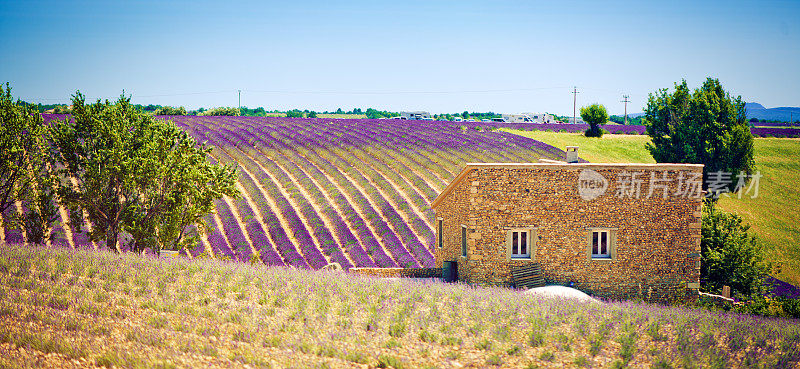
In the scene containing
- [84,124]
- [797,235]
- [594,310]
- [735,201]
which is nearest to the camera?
[594,310]

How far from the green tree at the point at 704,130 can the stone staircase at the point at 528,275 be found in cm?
1984

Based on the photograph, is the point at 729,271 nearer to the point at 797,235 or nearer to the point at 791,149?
the point at 797,235

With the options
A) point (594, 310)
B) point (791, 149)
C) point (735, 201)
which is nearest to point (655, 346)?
point (594, 310)

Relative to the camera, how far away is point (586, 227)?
17.2 m

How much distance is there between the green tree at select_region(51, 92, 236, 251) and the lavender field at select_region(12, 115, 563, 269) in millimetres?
1288

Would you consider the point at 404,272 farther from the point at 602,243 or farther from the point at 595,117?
the point at 595,117

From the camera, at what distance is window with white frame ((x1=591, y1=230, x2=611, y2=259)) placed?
17.3 metres

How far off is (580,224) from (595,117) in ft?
127

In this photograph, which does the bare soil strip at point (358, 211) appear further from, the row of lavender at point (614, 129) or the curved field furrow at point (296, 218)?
the row of lavender at point (614, 129)

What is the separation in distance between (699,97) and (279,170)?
2506 centimetres

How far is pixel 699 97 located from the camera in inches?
1303

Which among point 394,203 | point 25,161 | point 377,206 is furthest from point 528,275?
point 25,161

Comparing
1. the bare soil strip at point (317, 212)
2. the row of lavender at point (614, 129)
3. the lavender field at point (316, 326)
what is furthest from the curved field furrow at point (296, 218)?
the row of lavender at point (614, 129)

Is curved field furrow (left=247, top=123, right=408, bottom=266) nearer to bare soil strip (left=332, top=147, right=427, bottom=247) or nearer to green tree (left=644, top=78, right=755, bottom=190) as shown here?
bare soil strip (left=332, top=147, right=427, bottom=247)
